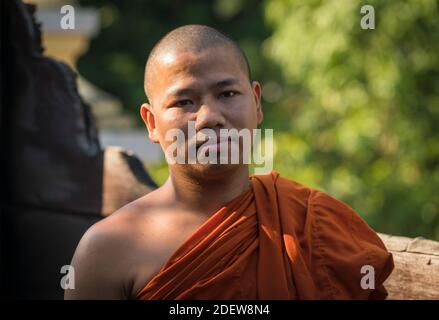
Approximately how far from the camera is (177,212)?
211 centimetres

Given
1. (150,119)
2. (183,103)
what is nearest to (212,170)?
(183,103)

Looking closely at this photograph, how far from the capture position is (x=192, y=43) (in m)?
2.05

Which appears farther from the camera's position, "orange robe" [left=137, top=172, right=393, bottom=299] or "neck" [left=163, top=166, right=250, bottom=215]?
"neck" [left=163, top=166, right=250, bottom=215]

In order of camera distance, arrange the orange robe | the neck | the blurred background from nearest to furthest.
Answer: the orange robe, the neck, the blurred background

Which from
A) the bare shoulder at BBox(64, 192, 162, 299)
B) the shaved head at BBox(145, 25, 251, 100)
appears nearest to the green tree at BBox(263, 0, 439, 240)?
the shaved head at BBox(145, 25, 251, 100)

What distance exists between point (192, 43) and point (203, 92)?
13 centimetres

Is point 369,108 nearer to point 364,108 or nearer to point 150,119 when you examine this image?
point 364,108

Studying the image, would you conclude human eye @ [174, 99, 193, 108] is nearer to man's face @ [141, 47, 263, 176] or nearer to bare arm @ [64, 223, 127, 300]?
man's face @ [141, 47, 263, 176]

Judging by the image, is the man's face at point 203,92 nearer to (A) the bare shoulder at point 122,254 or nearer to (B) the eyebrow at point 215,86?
(B) the eyebrow at point 215,86

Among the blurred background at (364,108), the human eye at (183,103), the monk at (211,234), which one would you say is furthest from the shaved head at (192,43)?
the blurred background at (364,108)

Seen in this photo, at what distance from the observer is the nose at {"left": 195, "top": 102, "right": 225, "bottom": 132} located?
1.98m

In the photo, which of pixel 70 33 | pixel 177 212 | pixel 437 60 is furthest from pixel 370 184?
pixel 177 212

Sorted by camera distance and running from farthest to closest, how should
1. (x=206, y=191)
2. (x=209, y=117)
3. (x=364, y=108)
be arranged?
(x=364, y=108), (x=206, y=191), (x=209, y=117)
